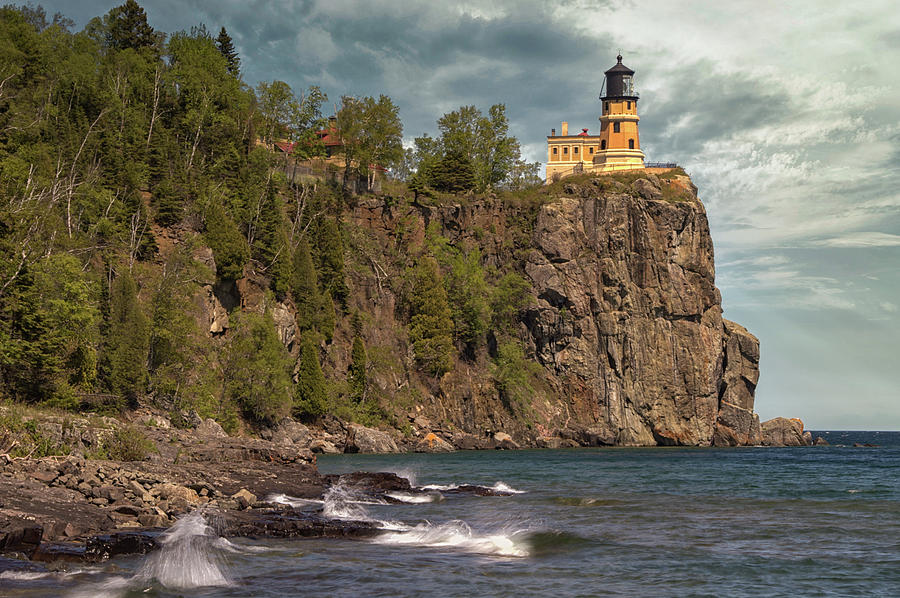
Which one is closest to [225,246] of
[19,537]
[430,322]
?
[430,322]

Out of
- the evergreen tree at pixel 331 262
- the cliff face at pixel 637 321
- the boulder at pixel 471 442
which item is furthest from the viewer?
the cliff face at pixel 637 321

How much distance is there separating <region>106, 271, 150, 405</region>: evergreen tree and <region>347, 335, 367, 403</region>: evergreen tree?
96.4ft

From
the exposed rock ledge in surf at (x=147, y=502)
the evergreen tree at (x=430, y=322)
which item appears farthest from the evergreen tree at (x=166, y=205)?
the exposed rock ledge in surf at (x=147, y=502)

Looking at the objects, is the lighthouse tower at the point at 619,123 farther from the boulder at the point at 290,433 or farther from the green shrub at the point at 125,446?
the green shrub at the point at 125,446

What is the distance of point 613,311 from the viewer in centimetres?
10038

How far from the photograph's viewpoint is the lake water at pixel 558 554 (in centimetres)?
1446

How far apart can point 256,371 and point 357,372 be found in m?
18.7

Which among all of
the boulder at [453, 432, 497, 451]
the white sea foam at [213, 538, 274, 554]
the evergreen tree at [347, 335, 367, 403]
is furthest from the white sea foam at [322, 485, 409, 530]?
the boulder at [453, 432, 497, 451]

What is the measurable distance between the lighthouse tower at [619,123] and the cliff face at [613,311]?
9.88 metres

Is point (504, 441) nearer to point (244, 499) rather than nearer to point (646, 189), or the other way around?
point (646, 189)

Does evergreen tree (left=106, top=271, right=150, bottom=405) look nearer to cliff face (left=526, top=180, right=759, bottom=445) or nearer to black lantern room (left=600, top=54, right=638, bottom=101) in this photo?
cliff face (left=526, top=180, right=759, bottom=445)

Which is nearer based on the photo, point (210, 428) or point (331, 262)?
point (210, 428)

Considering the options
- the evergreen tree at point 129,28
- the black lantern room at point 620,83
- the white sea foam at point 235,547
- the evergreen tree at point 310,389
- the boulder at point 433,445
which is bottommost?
the boulder at point 433,445

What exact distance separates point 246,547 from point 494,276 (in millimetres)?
84976
